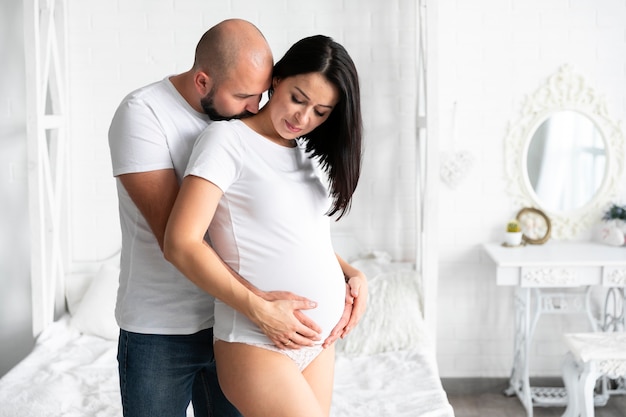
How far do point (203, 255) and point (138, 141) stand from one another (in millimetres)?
293

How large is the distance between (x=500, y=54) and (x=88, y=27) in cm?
202

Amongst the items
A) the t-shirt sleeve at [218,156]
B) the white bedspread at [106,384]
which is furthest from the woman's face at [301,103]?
the white bedspread at [106,384]

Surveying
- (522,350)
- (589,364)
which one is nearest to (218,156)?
(589,364)

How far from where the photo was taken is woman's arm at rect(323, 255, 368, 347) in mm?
1675

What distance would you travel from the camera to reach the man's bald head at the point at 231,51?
62.3 inches

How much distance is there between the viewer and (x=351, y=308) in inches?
68.2

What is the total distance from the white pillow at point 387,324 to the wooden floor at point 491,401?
2.08 feet

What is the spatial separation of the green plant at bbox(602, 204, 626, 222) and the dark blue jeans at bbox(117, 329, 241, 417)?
2.61m

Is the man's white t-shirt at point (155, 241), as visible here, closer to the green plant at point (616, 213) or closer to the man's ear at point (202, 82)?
the man's ear at point (202, 82)

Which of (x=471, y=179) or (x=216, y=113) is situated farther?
(x=471, y=179)

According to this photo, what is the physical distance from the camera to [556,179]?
3.79 meters

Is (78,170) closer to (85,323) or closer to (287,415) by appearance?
(85,323)

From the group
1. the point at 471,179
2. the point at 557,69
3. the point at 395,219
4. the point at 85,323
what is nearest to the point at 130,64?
the point at 85,323

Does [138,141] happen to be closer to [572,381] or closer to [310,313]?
[310,313]
